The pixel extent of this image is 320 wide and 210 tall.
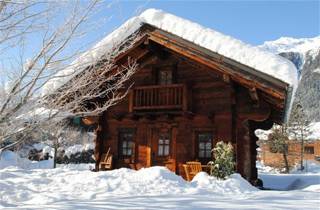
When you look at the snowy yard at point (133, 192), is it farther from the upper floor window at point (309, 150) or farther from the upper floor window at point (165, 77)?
the upper floor window at point (309, 150)

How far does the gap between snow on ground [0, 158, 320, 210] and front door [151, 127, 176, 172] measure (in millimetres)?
2850

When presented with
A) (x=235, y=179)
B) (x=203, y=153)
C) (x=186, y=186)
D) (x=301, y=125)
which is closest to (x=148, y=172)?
(x=186, y=186)

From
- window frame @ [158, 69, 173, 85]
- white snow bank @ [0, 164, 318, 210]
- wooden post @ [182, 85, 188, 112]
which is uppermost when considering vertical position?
window frame @ [158, 69, 173, 85]

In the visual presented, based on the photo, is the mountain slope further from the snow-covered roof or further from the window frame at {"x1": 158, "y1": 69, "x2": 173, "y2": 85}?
the snow-covered roof

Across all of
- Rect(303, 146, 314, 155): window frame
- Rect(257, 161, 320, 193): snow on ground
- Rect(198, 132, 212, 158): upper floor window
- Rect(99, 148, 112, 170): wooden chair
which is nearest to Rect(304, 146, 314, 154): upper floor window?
Rect(303, 146, 314, 155): window frame

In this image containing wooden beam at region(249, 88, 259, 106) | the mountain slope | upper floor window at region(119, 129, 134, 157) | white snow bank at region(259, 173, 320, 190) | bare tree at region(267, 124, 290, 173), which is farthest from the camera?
the mountain slope

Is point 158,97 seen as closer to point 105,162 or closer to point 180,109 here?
point 180,109

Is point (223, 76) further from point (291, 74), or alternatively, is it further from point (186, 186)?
point (186, 186)

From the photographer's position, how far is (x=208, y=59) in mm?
11836

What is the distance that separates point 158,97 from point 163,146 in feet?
6.17

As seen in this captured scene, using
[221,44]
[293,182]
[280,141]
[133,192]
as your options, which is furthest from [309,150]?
[133,192]

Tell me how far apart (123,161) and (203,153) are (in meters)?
3.24

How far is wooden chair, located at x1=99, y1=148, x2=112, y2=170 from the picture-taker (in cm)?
1416

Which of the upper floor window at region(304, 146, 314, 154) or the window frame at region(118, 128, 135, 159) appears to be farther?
the upper floor window at region(304, 146, 314, 154)
